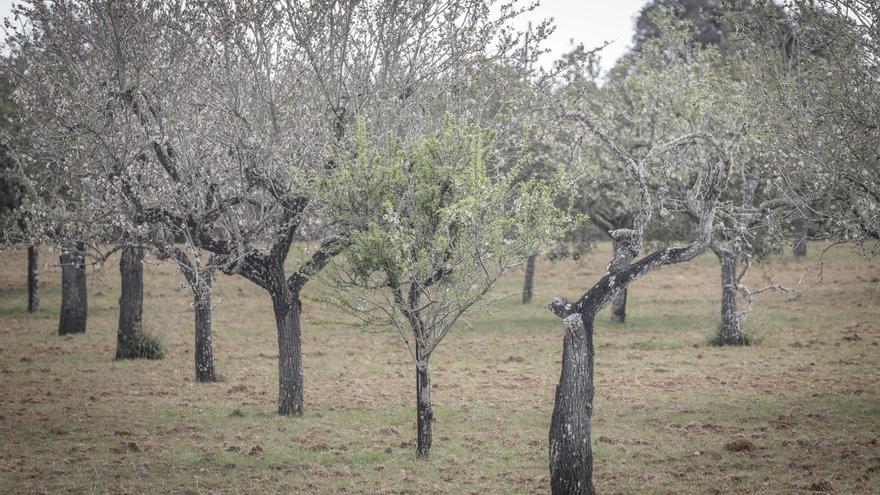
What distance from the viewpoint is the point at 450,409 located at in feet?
73.6

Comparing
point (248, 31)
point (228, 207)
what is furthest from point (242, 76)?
point (228, 207)

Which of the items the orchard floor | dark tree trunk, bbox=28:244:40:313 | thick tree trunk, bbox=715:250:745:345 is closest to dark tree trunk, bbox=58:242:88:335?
the orchard floor

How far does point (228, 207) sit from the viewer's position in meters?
18.9

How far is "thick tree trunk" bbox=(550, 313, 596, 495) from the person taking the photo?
556 inches

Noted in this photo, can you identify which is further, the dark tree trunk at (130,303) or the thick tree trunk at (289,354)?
the dark tree trunk at (130,303)

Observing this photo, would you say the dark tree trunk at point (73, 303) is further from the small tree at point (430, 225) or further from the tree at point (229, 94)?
the small tree at point (430, 225)

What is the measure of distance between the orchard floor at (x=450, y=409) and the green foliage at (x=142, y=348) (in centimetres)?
114

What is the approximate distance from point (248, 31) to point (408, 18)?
374 centimetres

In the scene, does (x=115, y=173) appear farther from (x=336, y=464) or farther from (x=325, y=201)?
(x=336, y=464)

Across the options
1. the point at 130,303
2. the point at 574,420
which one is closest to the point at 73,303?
the point at 130,303

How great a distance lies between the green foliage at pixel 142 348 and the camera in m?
29.8

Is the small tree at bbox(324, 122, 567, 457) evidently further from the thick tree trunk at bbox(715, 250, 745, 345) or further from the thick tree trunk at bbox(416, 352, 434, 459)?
the thick tree trunk at bbox(715, 250, 745, 345)

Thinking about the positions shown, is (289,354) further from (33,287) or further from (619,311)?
(33,287)

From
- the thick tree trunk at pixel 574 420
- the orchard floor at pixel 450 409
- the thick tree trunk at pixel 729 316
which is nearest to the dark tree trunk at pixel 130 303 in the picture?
the orchard floor at pixel 450 409
